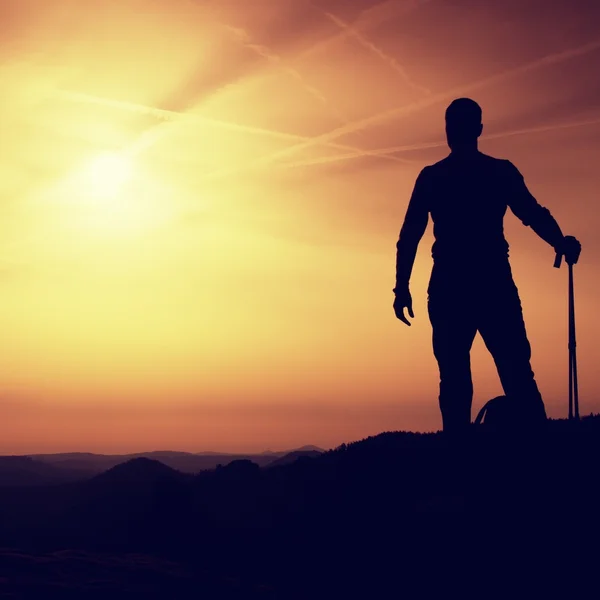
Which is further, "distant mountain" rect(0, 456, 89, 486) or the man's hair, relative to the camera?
"distant mountain" rect(0, 456, 89, 486)

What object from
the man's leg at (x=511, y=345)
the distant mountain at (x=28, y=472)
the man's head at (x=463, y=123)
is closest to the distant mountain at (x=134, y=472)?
the man's leg at (x=511, y=345)

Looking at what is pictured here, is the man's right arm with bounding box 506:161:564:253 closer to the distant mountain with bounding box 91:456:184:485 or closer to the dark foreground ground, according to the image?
the dark foreground ground

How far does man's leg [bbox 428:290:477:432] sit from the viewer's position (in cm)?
1012

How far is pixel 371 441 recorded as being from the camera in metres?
15.5

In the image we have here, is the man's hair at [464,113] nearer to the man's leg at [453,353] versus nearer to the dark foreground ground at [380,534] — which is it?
the man's leg at [453,353]

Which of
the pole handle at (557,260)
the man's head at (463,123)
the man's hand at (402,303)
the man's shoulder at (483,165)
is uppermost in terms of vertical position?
the man's head at (463,123)

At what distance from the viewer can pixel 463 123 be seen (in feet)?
33.5

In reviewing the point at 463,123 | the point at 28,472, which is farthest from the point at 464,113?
the point at 28,472

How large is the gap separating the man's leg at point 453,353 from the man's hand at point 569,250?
159cm

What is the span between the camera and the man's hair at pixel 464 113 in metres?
10.2

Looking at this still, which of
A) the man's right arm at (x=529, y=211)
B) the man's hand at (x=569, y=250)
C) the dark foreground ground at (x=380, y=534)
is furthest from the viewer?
the man's hand at (x=569, y=250)

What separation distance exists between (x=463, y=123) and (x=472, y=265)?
5.81 feet

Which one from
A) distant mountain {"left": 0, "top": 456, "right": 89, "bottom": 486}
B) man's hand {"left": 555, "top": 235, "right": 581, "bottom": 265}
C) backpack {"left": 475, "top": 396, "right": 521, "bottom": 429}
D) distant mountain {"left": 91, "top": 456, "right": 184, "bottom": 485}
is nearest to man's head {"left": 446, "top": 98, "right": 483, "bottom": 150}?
man's hand {"left": 555, "top": 235, "right": 581, "bottom": 265}

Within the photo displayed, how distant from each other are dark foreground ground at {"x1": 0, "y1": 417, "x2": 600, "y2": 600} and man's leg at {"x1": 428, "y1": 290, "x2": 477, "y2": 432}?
15.9 inches
